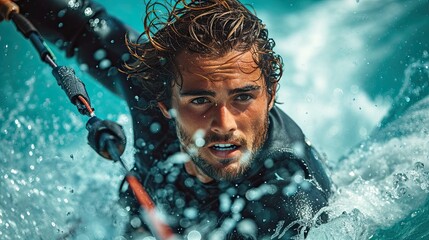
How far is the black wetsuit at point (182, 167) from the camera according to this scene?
192cm

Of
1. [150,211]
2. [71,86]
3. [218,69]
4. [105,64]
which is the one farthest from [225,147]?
[105,64]

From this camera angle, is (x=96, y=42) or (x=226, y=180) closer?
(x=226, y=180)

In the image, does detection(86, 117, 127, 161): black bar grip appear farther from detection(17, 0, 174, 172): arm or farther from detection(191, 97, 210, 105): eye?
detection(17, 0, 174, 172): arm

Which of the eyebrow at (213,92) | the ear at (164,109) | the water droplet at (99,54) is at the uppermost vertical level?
the water droplet at (99,54)

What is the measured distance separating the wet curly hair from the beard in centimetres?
19

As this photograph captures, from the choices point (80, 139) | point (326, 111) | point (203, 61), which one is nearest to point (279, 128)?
point (203, 61)

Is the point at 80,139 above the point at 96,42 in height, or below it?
above

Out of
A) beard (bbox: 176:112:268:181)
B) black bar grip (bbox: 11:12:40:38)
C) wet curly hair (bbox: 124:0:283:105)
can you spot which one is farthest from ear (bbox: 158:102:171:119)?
black bar grip (bbox: 11:12:40:38)

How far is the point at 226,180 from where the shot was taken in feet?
6.80

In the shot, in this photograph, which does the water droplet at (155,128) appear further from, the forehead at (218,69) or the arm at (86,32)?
the forehead at (218,69)

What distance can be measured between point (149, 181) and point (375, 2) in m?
2.79

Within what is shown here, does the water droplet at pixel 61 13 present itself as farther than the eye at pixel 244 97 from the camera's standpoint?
Yes

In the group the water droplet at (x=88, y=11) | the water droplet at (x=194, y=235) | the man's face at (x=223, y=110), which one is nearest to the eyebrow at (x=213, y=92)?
the man's face at (x=223, y=110)

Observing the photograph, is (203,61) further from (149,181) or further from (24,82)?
(24,82)
